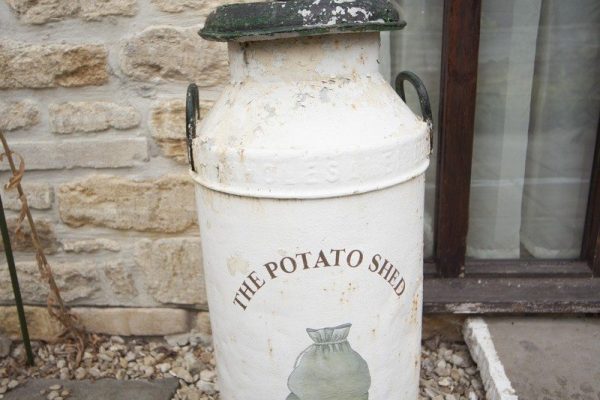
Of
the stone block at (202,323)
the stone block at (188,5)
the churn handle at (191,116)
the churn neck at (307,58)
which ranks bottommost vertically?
the stone block at (202,323)

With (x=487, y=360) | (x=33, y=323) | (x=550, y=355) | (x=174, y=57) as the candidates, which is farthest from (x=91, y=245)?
(x=550, y=355)

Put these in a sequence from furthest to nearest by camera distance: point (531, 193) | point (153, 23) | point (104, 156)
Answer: point (531, 193)
point (104, 156)
point (153, 23)

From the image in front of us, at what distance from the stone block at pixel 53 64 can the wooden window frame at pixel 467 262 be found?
3.48 feet

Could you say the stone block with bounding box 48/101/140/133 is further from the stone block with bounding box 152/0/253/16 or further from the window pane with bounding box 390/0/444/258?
the window pane with bounding box 390/0/444/258

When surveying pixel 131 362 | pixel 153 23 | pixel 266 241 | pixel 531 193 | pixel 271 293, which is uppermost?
pixel 153 23

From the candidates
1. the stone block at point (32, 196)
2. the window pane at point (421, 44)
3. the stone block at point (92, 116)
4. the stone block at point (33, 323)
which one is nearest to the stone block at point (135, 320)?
the stone block at point (33, 323)

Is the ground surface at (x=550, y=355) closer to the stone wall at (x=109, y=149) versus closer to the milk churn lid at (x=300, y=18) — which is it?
the stone wall at (x=109, y=149)

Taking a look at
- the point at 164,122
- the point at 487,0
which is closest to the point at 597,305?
the point at 487,0

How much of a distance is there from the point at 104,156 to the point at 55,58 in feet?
1.06

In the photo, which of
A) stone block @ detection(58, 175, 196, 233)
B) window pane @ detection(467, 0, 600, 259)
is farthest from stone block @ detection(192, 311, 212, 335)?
window pane @ detection(467, 0, 600, 259)

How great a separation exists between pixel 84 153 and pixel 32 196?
0.81ft

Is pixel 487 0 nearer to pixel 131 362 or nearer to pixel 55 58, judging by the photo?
pixel 55 58

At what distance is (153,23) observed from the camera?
5.34 ft

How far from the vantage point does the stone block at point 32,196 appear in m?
1.80
